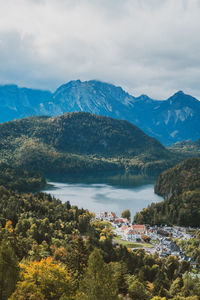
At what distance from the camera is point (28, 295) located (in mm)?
27000

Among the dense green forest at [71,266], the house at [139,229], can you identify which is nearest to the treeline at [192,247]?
the dense green forest at [71,266]

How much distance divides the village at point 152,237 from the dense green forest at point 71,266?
7201mm

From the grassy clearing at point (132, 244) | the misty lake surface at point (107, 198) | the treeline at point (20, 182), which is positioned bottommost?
the grassy clearing at point (132, 244)

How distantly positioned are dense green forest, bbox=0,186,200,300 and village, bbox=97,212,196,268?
720 cm

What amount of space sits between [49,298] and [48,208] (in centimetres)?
7700

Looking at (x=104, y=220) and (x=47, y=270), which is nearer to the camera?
(x=47, y=270)

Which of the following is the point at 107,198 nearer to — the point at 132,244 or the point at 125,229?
the point at 125,229

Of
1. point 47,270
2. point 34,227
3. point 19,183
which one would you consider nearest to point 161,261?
point 34,227

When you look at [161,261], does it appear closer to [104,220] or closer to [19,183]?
[104,220]

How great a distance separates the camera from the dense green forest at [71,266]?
26856mm

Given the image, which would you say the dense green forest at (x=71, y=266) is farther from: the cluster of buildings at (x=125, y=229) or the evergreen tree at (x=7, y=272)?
the cluster of buildings at (x=125, y=229)

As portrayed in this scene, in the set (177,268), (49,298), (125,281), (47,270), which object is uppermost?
(47,270)

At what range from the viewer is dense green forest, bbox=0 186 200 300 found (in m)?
26.9

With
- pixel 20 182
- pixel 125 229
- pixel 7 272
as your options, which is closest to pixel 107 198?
pixel 20 182
